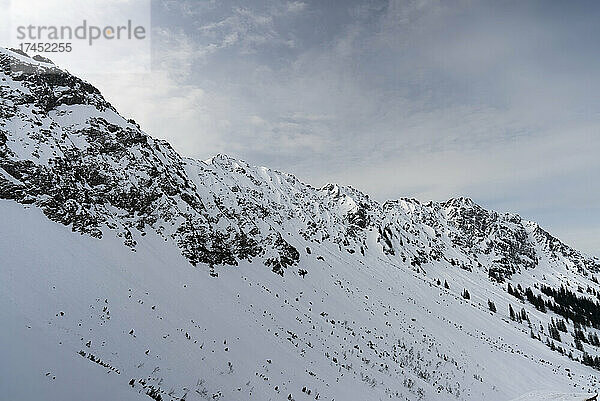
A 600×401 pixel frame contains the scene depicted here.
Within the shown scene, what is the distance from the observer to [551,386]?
33656 mm

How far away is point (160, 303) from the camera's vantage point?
18688mm

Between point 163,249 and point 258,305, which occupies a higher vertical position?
point 163,249

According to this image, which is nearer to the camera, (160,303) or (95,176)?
(160,303)

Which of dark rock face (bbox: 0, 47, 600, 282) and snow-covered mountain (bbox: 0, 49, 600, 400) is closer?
snow-covered mountain (bbox: 0, 49, 600, 400)

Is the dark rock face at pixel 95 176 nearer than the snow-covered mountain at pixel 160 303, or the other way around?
the snow-covered mountain at pixel 160 303

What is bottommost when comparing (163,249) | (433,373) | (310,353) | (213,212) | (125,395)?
(433,373)

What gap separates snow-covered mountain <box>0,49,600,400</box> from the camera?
11172mm

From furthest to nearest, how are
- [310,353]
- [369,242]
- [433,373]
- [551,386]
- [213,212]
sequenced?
1. [369,242]
2. [213,212]
3. [551,386]
4. [433,373]
5. [310,353]

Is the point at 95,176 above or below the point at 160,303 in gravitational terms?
above

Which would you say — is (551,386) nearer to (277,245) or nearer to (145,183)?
(277,245)

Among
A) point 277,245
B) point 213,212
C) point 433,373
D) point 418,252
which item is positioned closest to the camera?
point 433,373

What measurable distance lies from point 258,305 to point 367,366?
1086 cm

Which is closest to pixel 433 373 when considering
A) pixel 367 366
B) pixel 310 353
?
pixel 367 366

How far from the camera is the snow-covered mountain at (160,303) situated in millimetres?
11172
